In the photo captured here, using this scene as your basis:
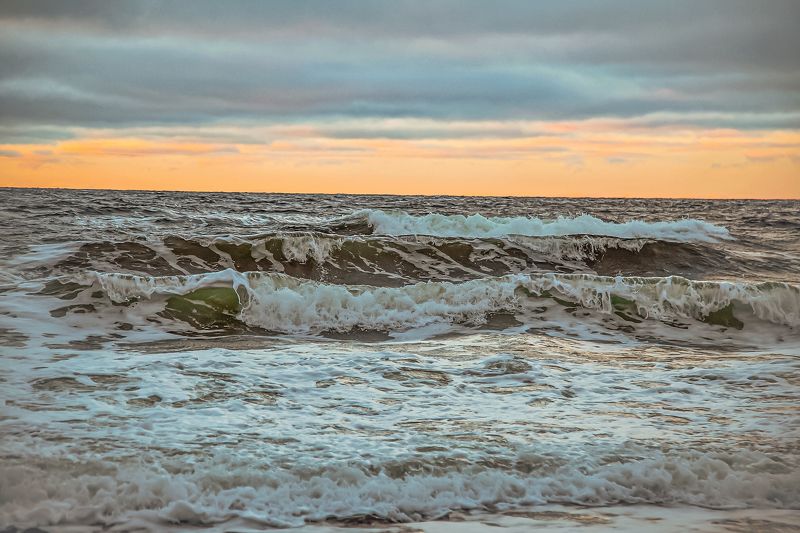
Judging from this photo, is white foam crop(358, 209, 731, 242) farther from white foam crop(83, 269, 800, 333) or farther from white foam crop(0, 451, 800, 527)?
white foam crop(0, 451, 800, 527)

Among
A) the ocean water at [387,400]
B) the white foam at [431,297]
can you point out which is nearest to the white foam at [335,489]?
the ocean water at [387,400]

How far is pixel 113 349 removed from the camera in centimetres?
697

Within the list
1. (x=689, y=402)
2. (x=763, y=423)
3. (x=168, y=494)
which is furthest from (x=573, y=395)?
(x=168, y=494)

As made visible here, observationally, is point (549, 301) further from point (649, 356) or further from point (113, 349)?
point (113, 349)

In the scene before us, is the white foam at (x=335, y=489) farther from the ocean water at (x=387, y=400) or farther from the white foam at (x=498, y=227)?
the white foam at (x=498, y=227)

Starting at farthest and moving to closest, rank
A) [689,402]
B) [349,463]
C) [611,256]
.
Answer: [611,256] < [689,402] < [349,463]

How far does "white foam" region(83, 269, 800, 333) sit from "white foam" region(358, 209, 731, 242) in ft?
25.4

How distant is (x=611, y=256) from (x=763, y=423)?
11163 millimetres

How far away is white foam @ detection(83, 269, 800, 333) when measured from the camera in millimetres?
9430

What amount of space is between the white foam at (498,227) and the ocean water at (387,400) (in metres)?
6.55

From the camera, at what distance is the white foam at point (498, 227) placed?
18922 mm

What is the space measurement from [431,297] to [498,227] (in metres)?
9.35

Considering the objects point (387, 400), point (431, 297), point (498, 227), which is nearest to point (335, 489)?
point (387, 400)

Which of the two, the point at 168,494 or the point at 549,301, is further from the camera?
the point at 549,301
